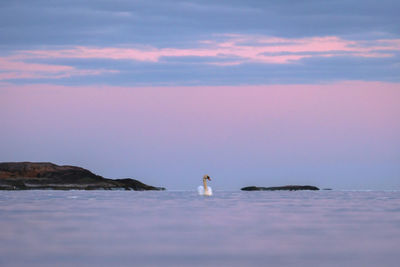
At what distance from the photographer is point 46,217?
31484mm

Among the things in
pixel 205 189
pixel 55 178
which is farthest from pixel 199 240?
pixel 55 178

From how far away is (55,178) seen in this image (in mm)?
151125

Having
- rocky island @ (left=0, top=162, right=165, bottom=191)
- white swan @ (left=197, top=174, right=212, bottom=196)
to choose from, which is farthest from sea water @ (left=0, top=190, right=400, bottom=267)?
rocky island @ (left=0, top=162, right=165, bottom=191)

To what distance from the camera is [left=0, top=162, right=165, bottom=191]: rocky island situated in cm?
13585

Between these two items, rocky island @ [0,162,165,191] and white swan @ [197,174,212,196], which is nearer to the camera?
white swan @ [197,174,212,196]

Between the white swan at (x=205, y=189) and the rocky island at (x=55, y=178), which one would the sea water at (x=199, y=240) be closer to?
the white swan at (x=205, y=189)

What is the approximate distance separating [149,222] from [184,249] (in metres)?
9.10

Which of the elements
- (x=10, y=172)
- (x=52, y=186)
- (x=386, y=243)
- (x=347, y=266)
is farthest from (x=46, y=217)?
(x=10, y=172)

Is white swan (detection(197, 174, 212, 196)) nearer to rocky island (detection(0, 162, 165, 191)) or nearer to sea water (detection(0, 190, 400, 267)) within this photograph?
sea water (detection(0, 190, 400, 267))

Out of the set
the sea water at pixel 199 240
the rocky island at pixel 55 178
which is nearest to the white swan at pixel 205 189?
the sea water at pixel 199 240

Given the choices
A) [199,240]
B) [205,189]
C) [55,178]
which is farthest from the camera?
[55,178]

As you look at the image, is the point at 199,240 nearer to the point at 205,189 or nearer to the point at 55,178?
the point at 205,189

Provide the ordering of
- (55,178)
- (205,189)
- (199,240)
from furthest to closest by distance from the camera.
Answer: (55,178)
(205,189)
(199,240)

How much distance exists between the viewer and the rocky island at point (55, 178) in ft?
446
